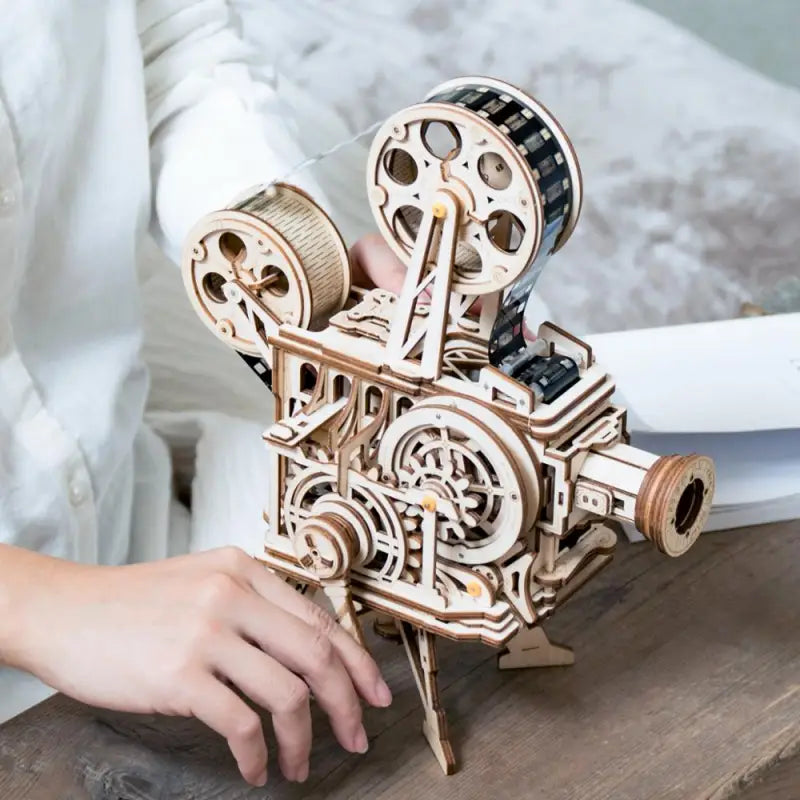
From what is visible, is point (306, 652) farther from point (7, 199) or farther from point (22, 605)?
point (7, 199)

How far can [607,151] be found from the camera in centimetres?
173

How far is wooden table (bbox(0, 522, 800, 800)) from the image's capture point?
640 mm

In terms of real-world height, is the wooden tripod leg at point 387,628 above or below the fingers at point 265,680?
below

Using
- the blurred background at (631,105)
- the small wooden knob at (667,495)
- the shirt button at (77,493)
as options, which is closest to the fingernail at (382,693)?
the small wooden knob at (667,495)

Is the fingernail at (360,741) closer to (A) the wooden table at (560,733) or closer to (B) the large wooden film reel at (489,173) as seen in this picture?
(A) the wooden table at (560,733)

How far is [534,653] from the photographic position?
2.31 ft

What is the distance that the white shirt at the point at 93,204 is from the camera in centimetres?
76

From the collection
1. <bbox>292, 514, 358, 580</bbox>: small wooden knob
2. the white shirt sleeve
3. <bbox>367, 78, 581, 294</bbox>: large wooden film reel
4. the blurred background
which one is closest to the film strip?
<bbox>367, 78, 581, 294</bbox>: large wooden film reel

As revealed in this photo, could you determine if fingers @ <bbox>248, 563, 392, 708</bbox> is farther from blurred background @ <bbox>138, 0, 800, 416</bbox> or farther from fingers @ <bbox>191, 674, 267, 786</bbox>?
blurred background @ <bbox>138, 0, 800, 416</bbox>

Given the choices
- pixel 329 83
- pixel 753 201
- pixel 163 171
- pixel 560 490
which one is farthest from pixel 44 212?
pixel 753 201

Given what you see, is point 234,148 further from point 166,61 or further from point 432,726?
point 432,726

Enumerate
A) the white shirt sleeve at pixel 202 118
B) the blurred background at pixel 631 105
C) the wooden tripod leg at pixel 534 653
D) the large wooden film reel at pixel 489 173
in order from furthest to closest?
the blurred background at pixel 631 105
the white shirt sleeve at pixel 202 118
the wooden tripod leg at pixel 534 653
the large wooden film reel at pixel 489 173

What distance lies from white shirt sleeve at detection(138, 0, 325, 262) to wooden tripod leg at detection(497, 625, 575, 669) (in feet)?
0.99

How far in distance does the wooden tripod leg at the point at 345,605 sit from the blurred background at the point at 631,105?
1041 mm
